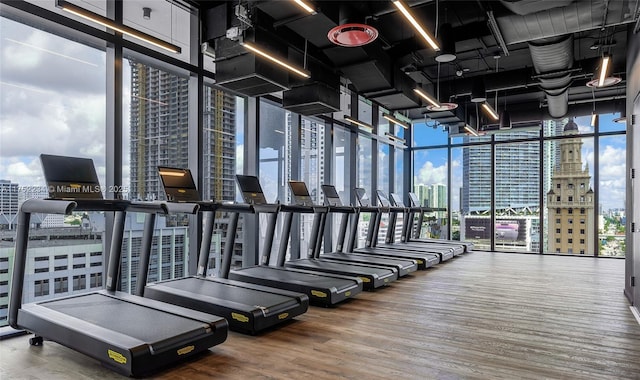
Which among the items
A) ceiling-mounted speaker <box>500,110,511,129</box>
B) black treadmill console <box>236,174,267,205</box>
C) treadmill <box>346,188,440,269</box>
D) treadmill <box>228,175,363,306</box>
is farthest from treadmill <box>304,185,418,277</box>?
ceiling-mounted speaker <box>500,110,511,129</box>

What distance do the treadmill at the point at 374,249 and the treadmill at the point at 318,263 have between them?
122 cm

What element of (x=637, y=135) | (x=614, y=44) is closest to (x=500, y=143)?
(x=614, y=44)

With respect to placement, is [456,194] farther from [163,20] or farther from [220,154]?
[163,20]

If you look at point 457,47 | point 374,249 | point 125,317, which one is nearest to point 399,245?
point 374,249

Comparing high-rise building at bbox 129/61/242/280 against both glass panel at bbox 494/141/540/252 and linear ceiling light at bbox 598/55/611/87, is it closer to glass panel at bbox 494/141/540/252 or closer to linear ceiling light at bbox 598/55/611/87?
linear ceiling light at bbox 598/55/611/87

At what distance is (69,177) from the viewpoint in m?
3.79

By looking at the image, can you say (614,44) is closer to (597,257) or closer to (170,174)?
(597,257)

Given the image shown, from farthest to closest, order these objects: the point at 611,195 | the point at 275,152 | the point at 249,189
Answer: the point at 611,195 < the point at 275,152 < the point at 249,189

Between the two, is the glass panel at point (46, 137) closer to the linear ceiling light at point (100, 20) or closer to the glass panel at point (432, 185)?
the linear ceiling light at point (100, 20)

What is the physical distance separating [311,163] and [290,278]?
13.0 ft

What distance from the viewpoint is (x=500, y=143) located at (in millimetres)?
11750

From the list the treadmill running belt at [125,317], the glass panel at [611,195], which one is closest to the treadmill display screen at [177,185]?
the treadmill running belt at [125,317]

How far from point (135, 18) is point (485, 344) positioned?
19.3ft

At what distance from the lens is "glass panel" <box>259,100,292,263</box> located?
766 cm
